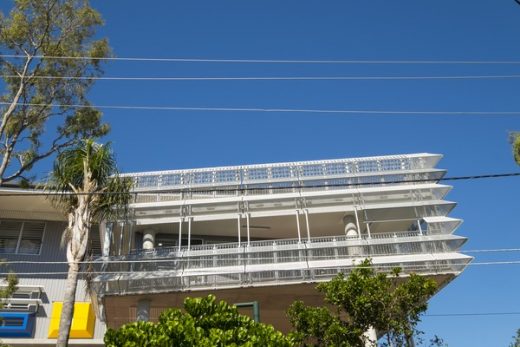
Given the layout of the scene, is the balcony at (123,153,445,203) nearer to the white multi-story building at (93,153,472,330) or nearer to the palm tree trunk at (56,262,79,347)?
the white multi-story building at (93,153,472,330)

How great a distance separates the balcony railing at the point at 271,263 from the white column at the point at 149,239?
207 cm

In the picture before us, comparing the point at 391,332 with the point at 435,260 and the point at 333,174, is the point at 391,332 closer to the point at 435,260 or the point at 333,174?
the point at 435,260

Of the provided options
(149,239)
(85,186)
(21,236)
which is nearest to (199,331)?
(85,186)

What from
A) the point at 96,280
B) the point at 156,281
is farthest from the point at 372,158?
the point at 96,280

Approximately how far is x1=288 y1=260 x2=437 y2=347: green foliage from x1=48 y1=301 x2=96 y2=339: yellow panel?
1518cm

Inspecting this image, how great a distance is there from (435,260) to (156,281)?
33.4ft

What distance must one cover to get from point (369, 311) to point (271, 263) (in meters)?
7.29

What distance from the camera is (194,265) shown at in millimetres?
21203

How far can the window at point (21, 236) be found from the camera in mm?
27953

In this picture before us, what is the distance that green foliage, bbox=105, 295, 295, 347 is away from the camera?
10.3 metres

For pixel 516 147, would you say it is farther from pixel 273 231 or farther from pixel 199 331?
pixel 273 231

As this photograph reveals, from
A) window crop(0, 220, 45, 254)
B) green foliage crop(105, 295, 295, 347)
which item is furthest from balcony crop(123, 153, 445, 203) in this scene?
green foliage crop(105, 295, 295, 347)

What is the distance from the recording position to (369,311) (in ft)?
46.4

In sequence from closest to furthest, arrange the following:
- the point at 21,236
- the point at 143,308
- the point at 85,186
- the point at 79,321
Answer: the point at 85,186
the point at 143,308
the point at 79,321
the point at 21,236
